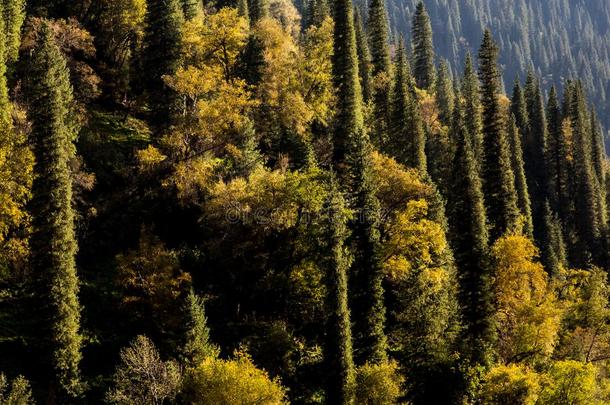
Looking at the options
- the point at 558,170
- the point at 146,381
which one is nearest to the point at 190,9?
the point at 146,381

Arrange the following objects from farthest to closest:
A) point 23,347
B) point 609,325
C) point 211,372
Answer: point 609,325, point 23,347, point 211,372

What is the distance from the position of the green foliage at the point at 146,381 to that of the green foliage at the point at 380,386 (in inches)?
548

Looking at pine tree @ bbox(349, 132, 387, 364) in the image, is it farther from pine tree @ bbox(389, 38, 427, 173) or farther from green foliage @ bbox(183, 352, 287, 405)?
pine tree @ bbox(389, 38, 427, 173)

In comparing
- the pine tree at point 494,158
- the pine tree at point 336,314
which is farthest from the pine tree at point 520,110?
the pine tree at point 336,314

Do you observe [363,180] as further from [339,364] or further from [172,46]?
[172,46]

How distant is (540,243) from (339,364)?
57.7m

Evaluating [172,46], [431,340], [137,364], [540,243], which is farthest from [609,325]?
[172,46]

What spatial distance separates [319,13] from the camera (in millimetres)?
94688

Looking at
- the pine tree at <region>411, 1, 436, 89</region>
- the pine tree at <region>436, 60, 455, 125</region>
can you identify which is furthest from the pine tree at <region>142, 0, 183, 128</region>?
the pine tree at <region>411, 1, 436, 89</region>

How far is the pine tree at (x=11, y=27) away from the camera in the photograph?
59.1 m

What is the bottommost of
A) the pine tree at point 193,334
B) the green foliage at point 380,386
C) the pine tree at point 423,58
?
the green foliage at point 380,386

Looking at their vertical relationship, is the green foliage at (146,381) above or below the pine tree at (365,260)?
below

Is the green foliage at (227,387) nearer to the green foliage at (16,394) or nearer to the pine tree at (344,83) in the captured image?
the green foliage at (16,394)

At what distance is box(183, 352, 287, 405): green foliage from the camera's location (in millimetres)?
40094
